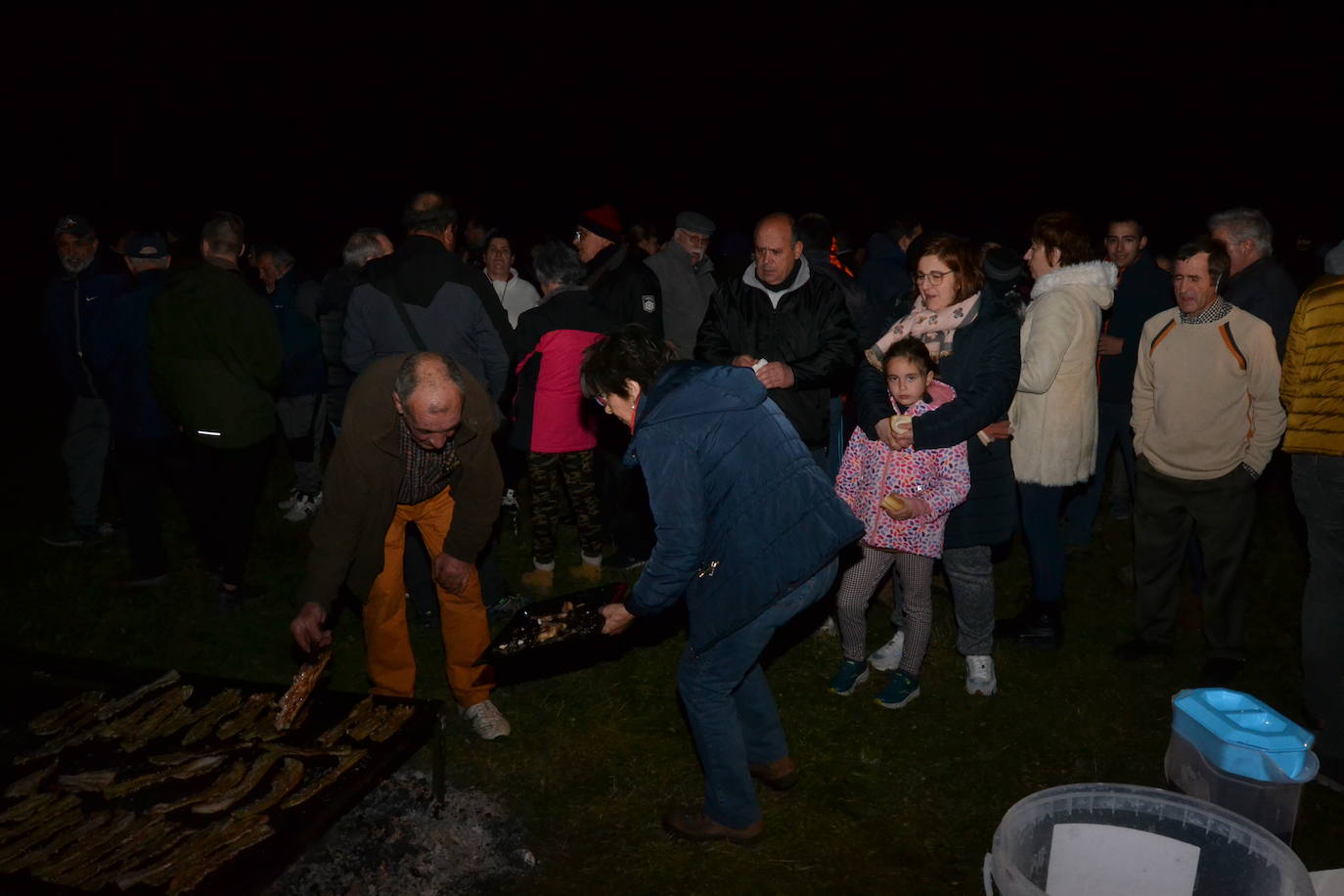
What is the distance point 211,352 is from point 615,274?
263 centimetres

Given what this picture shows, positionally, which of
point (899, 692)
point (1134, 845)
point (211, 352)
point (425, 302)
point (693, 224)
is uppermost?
point (693, 224)

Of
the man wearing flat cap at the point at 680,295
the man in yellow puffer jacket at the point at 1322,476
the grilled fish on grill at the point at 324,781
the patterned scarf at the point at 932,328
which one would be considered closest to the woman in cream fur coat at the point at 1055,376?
the patterned scarf at the point at 932,328

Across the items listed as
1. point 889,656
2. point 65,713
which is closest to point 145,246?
point 65,713

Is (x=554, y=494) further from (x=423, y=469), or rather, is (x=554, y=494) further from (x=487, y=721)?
(x=423, y=469)

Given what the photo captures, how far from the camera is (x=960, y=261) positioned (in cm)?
466

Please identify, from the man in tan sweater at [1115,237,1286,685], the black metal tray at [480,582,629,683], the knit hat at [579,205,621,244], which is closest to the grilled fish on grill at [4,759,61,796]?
the black metal tray at [480,582,629,683]

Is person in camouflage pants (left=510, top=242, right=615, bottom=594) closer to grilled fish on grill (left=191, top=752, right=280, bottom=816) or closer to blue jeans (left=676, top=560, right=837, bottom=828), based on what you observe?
blue jeans (left=676, top=560, right=837, bottom=828)

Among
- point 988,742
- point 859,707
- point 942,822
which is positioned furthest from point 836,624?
point 942,822

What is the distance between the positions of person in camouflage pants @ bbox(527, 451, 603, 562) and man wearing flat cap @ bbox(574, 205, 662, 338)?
3.36 feet

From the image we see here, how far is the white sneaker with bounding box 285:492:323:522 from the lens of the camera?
7910mm

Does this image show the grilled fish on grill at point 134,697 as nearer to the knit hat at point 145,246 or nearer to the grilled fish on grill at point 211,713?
the grilled fish on grill at point 211,713

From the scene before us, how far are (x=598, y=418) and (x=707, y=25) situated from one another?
66.7 ft

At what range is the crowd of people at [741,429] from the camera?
3658 mm

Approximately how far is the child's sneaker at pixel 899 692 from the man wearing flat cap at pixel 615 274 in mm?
2896
